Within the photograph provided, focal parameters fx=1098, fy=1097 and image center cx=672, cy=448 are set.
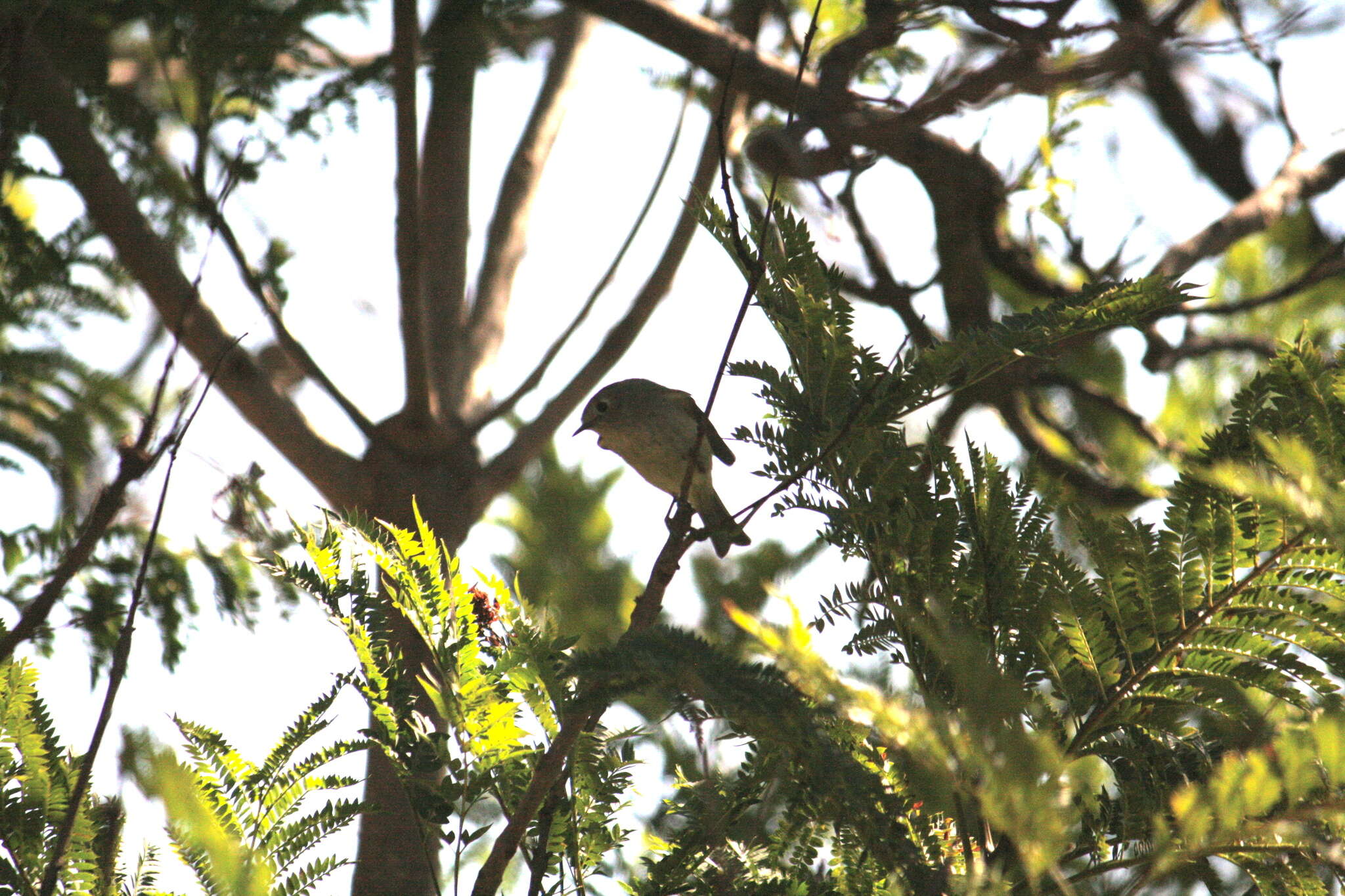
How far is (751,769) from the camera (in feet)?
6.21

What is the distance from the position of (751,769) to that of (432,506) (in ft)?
5.48

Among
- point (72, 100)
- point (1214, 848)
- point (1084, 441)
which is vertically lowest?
point (1214, 848)

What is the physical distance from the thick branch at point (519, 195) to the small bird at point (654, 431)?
0.51 m

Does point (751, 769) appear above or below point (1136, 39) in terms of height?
below

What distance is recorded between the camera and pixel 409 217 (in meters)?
3.23

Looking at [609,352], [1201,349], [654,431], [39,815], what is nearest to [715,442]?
[654,431]

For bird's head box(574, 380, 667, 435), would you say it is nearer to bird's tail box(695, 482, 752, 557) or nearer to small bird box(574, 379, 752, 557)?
small bird box(574, 379, 752, 557)

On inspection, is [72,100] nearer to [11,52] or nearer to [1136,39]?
[11,52]

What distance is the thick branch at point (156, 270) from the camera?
3143 millimetres

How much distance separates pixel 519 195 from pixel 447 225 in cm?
52

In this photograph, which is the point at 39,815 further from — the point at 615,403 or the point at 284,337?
the point at 615,403

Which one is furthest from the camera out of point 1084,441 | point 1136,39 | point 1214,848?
point 1084,441

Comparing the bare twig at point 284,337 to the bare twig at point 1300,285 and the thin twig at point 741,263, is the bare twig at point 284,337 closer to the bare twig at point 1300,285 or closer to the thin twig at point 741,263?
the thin twig at point 741,263

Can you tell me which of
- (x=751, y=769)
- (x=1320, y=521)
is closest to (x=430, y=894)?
(x=751, y=769)
